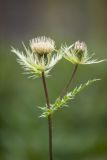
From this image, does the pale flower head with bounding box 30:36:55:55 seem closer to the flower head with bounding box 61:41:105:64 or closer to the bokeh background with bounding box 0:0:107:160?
the flower head with bounding box 61:41:105:64

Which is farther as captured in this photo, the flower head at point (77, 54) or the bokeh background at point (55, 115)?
the bokeh background at point (55, 115)

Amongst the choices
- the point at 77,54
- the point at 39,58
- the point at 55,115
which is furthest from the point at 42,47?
the point at 55,115

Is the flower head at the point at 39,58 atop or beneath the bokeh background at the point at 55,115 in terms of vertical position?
beneath

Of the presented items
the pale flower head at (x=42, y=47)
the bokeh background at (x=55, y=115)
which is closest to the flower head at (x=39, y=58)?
the pale flower head at (x=42, y=47)

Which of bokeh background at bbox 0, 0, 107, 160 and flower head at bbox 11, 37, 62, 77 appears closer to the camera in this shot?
flower head at bbox 11, 37, 62, 77

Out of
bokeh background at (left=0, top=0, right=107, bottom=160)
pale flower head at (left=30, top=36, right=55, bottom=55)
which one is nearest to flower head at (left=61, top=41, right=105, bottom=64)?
pale flower head at (left=30, top=36, right=55, bottom=55)

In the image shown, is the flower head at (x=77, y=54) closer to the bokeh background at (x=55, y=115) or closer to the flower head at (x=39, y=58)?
the flower head at (x=39, y=58)

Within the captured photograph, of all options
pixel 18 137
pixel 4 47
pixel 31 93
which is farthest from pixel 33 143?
pixel 4 47

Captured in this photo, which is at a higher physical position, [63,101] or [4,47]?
[4,47]

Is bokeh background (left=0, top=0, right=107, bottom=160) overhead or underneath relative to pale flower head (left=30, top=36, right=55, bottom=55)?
overhead

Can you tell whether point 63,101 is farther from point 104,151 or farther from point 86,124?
point 86,124

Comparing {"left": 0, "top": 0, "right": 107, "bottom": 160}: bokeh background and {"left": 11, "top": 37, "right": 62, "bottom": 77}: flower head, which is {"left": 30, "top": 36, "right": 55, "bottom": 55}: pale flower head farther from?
{"left": 0, "top": 0, "right": 107, "bottom": 160}: bokeh background
